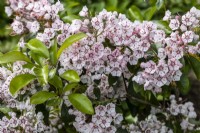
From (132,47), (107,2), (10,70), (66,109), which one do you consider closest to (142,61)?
(132,47)

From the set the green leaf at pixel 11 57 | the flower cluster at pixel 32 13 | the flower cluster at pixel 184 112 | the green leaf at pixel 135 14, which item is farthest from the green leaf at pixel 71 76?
the flower cluster at pixel 184 112

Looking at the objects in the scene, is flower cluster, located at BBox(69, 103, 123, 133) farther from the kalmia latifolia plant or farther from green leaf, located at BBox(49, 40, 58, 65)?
green leaf, located at BBox(49, 40, 58, 65)

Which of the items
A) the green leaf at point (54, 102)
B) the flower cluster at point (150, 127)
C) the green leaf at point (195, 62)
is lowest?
the flower cluster at point (150, 127)

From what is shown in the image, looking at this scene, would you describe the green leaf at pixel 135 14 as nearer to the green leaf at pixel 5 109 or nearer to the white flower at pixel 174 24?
the white flower at pixel 174 24

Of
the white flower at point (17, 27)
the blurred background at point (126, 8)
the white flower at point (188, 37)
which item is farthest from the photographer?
the blurred background at point (126, 8)

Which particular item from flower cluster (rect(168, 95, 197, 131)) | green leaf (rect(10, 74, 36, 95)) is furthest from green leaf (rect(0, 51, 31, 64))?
flower cluster (rect(168, 95, 197, 131))

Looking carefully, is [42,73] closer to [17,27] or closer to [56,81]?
[56,81]

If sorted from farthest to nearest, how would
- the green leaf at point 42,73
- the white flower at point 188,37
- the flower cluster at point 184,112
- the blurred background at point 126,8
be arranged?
the flower cluster at point 184,112 < the blurred background at point 126,8 < the white flower at point 188,37 < the green leaf at point 42,73

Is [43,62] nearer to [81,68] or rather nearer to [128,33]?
[81,68]
